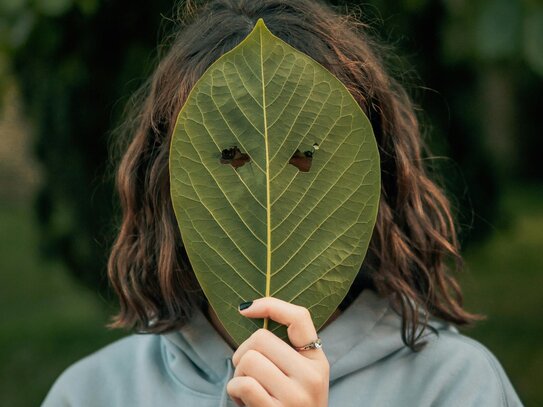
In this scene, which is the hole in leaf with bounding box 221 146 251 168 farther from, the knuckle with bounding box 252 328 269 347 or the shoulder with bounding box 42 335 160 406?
the shoulder with bounding box 42 335 160 406

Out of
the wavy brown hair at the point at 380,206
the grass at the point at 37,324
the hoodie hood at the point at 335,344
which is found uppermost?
the wavy brown hair at the point at 380,206

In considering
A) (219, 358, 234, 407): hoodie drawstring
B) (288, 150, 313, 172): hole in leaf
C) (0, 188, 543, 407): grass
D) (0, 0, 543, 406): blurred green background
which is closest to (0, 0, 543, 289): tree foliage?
(0, 0, 543, 406): blurred green background

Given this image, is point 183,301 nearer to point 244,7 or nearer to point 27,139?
point 244,7

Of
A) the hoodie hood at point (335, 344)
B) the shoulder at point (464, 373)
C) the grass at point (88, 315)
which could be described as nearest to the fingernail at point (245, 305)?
the hoodie hood at point (335, 344)

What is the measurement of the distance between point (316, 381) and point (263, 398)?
69 millimetres

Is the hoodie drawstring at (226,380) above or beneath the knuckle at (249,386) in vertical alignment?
beneath

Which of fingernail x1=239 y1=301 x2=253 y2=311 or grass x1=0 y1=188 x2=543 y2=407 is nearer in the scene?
fingernail x1=239 y1=301 x2=253 y2=311

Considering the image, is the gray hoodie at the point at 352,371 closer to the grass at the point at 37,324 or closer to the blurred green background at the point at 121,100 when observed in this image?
the blurred green background at the point at 121,100

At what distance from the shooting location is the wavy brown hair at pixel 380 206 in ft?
5.41

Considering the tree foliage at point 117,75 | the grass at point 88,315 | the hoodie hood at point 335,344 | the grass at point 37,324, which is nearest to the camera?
the hoodie hood at point 335,344

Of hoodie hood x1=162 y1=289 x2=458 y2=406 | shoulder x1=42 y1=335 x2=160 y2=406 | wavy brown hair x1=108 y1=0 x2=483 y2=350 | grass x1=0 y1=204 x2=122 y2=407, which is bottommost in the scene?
grass x1=0 y1=204 x2=122 y2=407

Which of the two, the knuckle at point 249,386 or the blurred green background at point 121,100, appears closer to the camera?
the knuckle at point 249,386

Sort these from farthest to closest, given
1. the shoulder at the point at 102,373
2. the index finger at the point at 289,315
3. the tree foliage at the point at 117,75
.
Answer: the tree foliage at the point at 117,75 < the shoulder at the point at 102,373 < the index finger at the point at 289,315

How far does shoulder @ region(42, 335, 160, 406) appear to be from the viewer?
6.00ft
